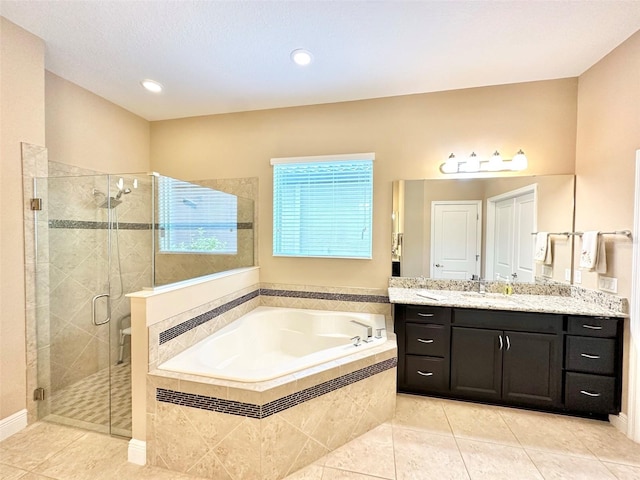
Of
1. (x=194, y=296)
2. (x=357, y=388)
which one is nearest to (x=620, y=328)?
(x=357, y=388)

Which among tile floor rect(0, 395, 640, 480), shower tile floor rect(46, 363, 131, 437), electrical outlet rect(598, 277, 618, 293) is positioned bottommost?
tile floor rect(0, 395, 640, 480)

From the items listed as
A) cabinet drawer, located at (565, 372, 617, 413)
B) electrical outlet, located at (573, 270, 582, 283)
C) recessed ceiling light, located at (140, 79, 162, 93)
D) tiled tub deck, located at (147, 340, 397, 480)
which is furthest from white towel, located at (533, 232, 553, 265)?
recessed ceiling light, located at (140, 79, 162, 93)

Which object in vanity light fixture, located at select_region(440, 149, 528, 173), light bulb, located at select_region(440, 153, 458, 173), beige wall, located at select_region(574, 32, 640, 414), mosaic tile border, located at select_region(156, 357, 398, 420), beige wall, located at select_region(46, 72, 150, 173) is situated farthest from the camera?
light bulb, located at select_region(440, 153, 458, 173)

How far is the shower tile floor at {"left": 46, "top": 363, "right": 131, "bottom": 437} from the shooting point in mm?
2088

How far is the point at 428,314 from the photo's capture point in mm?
2430

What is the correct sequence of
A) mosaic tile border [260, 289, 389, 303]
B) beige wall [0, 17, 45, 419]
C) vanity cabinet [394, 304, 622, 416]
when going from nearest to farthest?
beige wall [0, 17, 45, 419], vanity cabinet [394, 304, 622, 416], mosaic tile border [260, 289, 389, 303]

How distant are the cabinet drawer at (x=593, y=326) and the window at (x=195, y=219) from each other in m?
3.06

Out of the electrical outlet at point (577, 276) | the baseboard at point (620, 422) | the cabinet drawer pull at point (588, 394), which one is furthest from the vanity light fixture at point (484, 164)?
the baseboard at point (620, 422)

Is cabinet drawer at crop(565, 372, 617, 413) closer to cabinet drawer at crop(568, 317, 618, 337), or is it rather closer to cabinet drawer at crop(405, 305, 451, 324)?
cabinet drawer at crop(568, 317, 618, 337)

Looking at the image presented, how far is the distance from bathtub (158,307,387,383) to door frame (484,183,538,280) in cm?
115

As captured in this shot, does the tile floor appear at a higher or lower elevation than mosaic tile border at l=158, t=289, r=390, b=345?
lower

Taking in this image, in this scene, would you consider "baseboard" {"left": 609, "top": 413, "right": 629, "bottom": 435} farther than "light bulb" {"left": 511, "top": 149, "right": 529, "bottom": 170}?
No

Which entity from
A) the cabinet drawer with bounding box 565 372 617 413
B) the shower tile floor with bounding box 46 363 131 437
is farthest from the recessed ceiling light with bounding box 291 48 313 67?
the cabinet drawer with bounding box 565 372 617 413

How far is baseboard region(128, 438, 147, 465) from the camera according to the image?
178 centimetres
